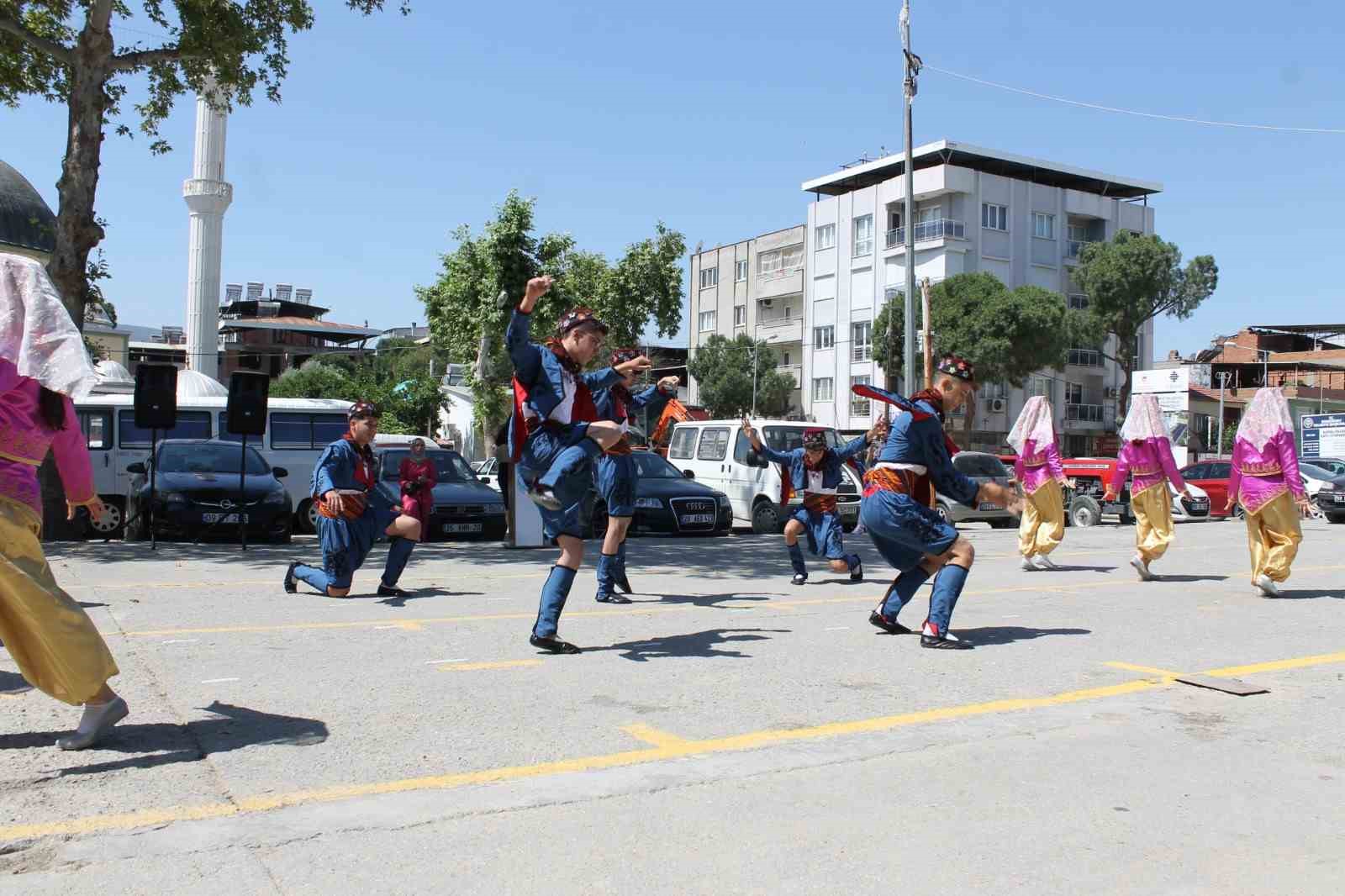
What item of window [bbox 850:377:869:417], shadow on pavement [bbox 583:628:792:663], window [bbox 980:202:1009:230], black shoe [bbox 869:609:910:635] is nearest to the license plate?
shadow on pavement [bbox 583:628:792:663]

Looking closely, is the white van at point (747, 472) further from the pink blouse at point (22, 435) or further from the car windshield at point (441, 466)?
the pink blouse at point (22, 435)

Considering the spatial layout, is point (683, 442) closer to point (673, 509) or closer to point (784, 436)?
point (784, 436)

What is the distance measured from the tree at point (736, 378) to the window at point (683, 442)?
4078cm

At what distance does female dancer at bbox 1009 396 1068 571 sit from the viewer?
44.8 feet

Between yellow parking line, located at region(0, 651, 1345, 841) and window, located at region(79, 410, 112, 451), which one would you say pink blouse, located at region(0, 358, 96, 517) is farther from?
window, located at region(79, 410, 112, 451)

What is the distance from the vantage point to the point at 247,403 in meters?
15.6

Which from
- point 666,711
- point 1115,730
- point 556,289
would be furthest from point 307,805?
point 556,289

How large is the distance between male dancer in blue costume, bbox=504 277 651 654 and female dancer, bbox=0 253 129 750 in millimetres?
2445

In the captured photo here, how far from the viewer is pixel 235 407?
15.5 m

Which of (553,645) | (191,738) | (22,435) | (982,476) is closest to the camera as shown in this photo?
(22,435)

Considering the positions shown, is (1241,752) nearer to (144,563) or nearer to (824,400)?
(144,563)

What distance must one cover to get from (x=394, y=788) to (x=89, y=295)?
607 inches

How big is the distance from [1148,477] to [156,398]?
12.2m

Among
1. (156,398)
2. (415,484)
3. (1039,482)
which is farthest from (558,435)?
(156,398)
